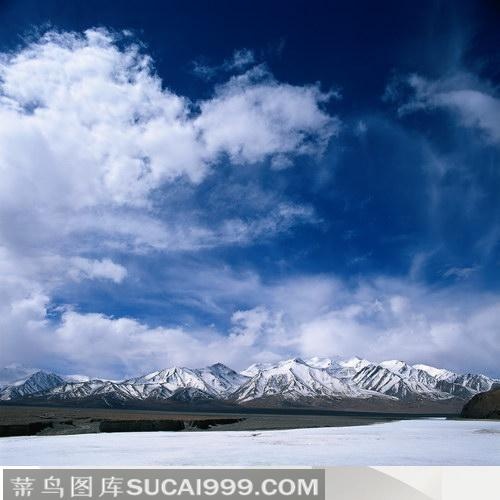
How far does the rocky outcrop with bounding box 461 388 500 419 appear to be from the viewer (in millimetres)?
76650

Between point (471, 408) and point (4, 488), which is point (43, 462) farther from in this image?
point (471, 408)

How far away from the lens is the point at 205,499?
10.3m

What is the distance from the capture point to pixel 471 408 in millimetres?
82500

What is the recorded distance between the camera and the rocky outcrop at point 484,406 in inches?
3018

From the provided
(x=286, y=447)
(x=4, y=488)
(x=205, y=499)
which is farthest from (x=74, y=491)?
(x=286, y=447)

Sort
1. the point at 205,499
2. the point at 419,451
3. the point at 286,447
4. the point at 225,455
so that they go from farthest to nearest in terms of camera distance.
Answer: the point at 286,447 < the point at 419,451 < the point at 225,455 < the point at 205,499

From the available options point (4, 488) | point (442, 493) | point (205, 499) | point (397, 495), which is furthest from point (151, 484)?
point (442, 493)

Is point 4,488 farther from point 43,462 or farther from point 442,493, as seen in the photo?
point 442,493

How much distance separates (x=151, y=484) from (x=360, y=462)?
29.2 ft

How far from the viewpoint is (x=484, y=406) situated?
260 ft

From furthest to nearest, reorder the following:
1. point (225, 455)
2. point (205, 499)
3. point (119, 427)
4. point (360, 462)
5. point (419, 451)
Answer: point (119, 427), point (419, 451), point (225, 455), point (360, 462), point (205, 499)

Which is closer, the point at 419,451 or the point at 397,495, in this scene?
the point at 397,495

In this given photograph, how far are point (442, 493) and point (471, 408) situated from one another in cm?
7971

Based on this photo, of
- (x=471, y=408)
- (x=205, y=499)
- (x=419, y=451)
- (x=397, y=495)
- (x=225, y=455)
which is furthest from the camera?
(x=471, y=408)
